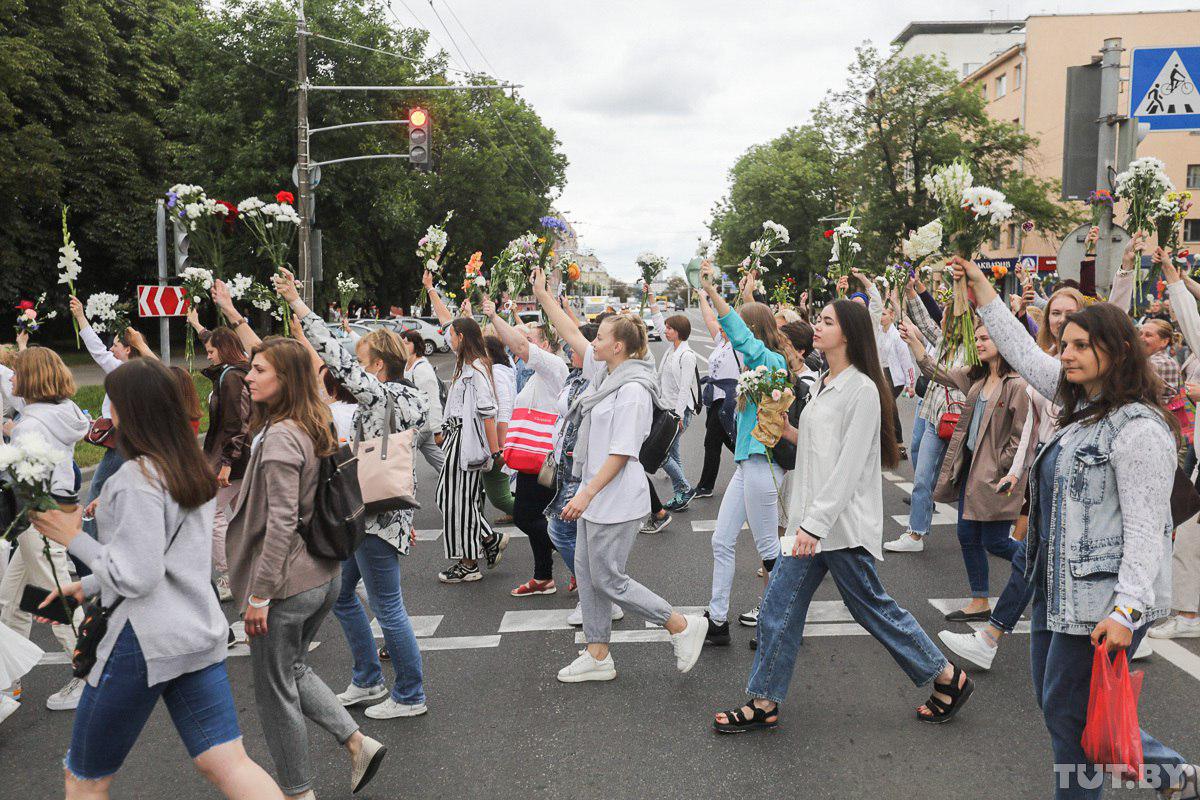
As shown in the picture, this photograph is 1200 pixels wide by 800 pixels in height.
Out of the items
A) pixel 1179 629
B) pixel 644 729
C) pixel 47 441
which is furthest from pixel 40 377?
pixel 1179 629

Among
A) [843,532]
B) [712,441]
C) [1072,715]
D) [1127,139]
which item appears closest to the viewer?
[1072,715]

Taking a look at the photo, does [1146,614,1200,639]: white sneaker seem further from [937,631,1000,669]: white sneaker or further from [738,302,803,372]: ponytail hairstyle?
[738,302,803,372]: ponytail hairstyle

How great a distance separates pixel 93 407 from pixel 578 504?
15.7 m

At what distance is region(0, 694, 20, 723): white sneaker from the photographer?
4449 millimetres

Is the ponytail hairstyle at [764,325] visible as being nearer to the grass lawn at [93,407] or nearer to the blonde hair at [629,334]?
the blonde hair at [629,334]

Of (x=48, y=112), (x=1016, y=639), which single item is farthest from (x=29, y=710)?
(x=48, y=112)

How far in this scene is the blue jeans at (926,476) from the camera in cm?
716

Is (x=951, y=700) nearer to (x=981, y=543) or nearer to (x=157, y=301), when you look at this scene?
(x=981, y=543)

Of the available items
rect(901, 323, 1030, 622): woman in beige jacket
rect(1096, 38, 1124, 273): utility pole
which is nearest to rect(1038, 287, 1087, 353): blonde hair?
rect(901, 323, 1030, 622): woman in beige jacket

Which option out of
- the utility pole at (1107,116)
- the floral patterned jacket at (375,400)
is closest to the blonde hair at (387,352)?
the floral patterned jacket at (375,400)

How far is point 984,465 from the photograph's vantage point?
5.52m

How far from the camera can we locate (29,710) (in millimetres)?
4680

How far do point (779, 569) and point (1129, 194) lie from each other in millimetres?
3675

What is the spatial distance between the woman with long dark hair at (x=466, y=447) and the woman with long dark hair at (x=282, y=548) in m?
3.20
